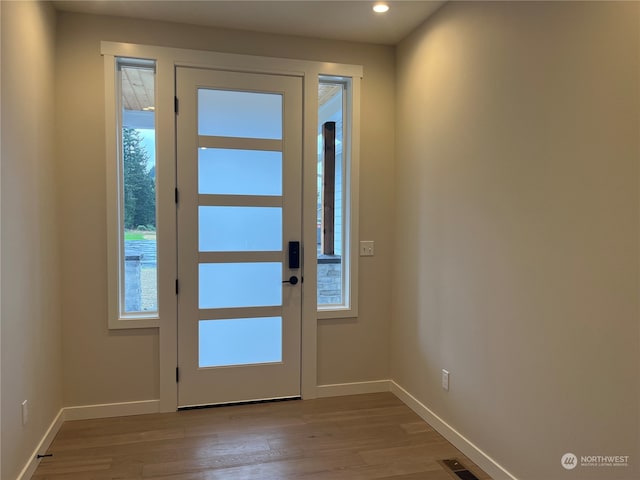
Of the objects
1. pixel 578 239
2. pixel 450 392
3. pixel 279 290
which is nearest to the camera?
pixel 578 239

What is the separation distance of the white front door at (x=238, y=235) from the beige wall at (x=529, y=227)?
37.0 inches

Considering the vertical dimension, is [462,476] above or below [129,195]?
below

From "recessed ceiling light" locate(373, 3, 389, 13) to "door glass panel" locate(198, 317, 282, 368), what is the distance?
2.23 metres

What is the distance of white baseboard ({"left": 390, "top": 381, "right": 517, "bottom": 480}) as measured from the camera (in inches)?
89.3

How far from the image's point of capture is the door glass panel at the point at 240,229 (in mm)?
3115

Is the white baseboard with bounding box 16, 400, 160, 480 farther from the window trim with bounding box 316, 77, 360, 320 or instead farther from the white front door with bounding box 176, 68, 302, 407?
the window trim with bounding box 316, 77, 360, 320

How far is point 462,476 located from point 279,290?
1689 mm

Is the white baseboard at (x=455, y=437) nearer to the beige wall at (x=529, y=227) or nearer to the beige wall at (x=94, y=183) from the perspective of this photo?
the beige wall at (x=529, y=227)

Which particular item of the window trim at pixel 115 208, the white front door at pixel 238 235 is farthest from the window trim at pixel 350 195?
the window trim at pixel 115 208

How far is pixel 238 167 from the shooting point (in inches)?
124

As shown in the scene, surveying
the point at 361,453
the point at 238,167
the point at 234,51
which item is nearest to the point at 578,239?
the point at 361,453

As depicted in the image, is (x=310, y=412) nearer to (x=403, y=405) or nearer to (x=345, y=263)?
(x=403, y=405)

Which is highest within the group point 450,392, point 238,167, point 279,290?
point 238,167

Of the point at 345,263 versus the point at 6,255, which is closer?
the point at 6,255
